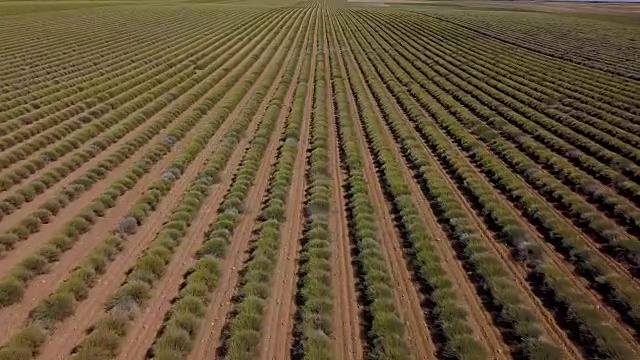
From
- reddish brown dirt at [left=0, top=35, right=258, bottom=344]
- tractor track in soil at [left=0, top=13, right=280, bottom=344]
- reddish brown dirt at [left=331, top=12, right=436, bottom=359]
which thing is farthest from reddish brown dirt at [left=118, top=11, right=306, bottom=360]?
reddish brown dirt at [left=331, top=12, right=436, bottom=359]

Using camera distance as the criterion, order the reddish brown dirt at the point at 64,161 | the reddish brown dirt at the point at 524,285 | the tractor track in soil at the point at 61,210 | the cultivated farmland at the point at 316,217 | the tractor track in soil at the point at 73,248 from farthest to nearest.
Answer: the reddish brown dirt at the point at 64,161, the tractor track in soil at the point at 61,210, the tractor track in soil at the point at 73,248, the cultivated farmland at the point at 316,217, the reddish brown dirt at the point at 524,285

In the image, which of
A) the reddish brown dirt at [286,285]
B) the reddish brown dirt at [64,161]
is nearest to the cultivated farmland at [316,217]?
the reddish brown dirt at [286,285]

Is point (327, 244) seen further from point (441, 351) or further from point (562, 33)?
point (562, 33)

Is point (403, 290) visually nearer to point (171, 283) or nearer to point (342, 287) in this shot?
point (342, 287)

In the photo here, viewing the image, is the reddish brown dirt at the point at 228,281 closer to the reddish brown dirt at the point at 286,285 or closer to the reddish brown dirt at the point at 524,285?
the reddish brown dirt at the point at 286,285

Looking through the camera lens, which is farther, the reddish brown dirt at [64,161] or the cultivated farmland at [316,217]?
the reddish brown dirt at [64,161]

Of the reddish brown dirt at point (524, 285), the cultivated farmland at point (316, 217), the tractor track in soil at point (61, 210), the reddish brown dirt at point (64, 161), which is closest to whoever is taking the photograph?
Result: the reddish brown dirt at point (524, 285)

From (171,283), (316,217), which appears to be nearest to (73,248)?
(171,283)
